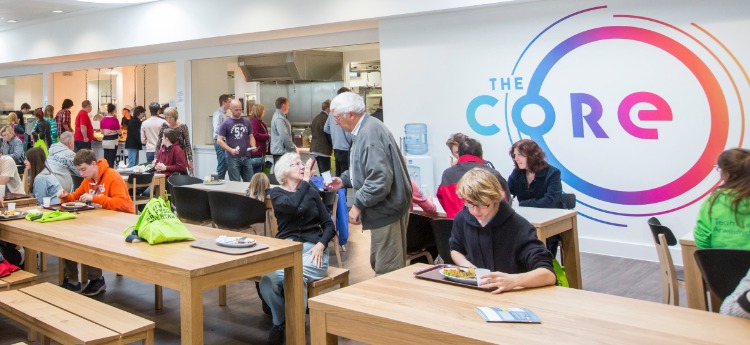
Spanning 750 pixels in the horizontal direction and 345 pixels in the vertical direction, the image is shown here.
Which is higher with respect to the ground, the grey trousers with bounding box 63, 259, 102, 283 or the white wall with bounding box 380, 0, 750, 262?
the white wall with bounding box 380, 0, 750, 262

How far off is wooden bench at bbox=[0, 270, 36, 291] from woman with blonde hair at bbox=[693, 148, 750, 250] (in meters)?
4.05

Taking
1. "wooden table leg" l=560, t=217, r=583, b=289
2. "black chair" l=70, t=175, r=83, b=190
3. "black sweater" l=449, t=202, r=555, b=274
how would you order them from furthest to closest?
1. "black chair" l=70, t=175, r=83, b=190
2. "wooden table leg" l=560, t=217, r=583, b=289
3. "black sweater" l=449, t=202, r=555, b=274

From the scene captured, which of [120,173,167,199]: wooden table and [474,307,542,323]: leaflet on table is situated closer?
[474,307,542,323]: leaflet on table

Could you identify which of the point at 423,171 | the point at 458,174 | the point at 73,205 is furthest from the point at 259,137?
the point at 458,174

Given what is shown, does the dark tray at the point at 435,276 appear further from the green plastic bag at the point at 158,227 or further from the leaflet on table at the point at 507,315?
the green plastic bag at the point at 158,227

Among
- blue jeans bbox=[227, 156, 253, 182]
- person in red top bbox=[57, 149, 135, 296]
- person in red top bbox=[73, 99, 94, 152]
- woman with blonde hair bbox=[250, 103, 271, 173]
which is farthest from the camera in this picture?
person in red top bbox=[73, 99, 94, 152]

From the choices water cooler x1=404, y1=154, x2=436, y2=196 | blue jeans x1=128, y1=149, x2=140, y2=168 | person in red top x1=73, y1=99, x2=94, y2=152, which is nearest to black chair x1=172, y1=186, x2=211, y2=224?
water cooler x1=404, y1=154, x2=436, y2=196

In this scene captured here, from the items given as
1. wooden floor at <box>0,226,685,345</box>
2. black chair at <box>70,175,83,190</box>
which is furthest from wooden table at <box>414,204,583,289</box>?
black chair at <box>70,175,83,190</box>

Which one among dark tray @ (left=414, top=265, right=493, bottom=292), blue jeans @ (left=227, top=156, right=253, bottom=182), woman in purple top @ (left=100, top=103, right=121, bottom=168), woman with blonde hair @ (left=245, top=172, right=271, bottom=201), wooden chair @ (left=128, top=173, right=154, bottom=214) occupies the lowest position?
dark tray @ (left=414, top=265, right=493, bottom=292)

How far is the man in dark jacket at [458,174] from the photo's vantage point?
4.64 meters

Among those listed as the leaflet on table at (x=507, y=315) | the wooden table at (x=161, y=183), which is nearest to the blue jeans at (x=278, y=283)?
the leaflet on table at (x=507, y=315)

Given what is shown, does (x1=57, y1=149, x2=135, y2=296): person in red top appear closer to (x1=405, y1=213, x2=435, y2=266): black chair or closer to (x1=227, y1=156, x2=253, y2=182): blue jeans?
(x1=405, y1=213, x2=435, y2=266): black chair

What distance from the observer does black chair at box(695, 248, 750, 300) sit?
118 inches

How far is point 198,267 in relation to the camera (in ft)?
10.6
